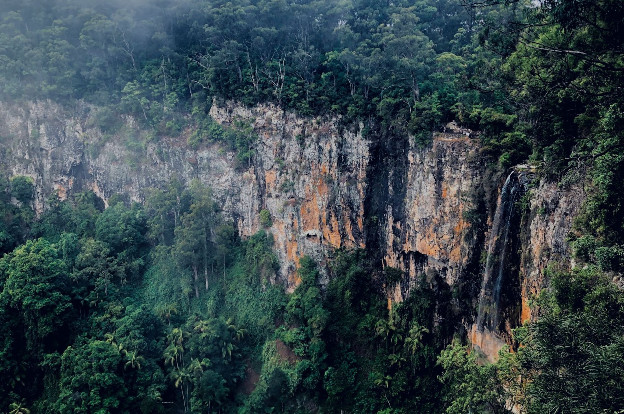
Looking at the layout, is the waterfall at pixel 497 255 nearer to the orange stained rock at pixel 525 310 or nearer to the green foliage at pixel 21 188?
the orange stained rock at pixel 525 310

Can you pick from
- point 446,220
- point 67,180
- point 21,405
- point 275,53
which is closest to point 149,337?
point 21,405

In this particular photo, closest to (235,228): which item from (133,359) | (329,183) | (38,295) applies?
(329,183)

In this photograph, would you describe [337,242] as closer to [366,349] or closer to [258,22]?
[366,349]

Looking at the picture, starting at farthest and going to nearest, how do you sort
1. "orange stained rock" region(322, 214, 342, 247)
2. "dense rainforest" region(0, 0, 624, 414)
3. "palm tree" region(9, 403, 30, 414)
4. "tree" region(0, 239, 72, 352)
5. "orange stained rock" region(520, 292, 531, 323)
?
"orange stained rock" region(322, 214, 342, 247) → "tree" region(0, 239, 72, 352) → "palm tree" region(9, 403, 30, 414) → "dense rainforest" region(0, 0, 624, 414) → "orange stained rock" region(520, 292, 531, 323)

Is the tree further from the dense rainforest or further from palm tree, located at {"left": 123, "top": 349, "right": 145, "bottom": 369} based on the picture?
palm tree, located at {"left": 123, "top": 349, "right": 145, "bottom": 369}

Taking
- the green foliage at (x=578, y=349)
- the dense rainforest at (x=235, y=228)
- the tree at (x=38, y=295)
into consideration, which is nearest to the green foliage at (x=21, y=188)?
the dense rainforest at (x=235, y=228)

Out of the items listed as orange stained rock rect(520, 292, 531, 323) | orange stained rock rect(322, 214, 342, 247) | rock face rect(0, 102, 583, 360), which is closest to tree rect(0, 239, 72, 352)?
rock face rect(0, 102, 583, 360)
